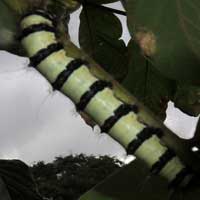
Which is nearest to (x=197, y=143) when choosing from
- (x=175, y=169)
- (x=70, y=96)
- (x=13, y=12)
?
(x=175, y=169)

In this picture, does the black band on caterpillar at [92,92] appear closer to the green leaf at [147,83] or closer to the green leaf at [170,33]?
the green leaf at [170,33]

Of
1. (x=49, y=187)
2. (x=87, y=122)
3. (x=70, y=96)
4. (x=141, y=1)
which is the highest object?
(x=141, y=1)

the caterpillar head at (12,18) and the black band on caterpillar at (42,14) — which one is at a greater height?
the black band on caterpillar at (42,14)

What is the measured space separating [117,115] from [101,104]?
0.02m

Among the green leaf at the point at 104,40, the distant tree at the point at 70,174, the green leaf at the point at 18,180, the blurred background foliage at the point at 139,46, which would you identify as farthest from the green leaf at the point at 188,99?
the distant tree at the point at 70,174

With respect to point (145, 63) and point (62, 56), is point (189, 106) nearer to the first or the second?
point (145, 63)

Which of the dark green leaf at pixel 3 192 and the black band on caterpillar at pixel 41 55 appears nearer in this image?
the black band on caterpillar at pixel 41 55

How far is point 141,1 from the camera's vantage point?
2.18ft

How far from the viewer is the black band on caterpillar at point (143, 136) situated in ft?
2.08

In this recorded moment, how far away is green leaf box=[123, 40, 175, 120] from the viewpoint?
1066 millimetres

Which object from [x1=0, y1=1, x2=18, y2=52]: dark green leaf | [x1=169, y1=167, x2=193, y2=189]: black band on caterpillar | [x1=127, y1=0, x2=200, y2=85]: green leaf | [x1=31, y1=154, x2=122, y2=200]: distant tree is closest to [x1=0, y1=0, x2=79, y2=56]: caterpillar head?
[x1=0, y1=1, x2=18, y2=52]: dark green leaf

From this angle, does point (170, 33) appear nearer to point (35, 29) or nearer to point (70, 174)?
point (35, 29)

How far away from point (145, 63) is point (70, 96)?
16.7 inches

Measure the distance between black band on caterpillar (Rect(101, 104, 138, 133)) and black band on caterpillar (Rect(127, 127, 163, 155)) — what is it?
0.08ft
